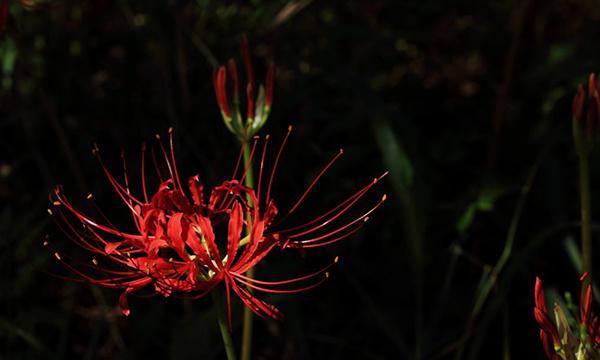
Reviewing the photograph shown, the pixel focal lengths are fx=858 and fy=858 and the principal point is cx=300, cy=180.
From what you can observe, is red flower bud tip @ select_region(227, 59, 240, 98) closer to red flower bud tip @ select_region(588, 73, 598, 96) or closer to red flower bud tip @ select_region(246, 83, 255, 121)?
red flower bud tip @ select_region(246, 83, 255, 121)

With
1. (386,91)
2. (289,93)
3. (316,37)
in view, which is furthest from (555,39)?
(289,93)

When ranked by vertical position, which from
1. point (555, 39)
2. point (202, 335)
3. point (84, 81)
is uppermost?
point (84, 81)

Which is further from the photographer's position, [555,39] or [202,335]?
[555,39]

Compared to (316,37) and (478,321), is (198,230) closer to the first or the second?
(478,321)

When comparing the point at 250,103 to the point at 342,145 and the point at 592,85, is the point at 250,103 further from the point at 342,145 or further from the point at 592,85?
the point at 342,145

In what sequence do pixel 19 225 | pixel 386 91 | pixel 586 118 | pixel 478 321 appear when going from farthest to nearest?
pixel 386 91
pixel 19 225
pixel 478 321
pixel 586 118

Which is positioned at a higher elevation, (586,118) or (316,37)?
(316,37)

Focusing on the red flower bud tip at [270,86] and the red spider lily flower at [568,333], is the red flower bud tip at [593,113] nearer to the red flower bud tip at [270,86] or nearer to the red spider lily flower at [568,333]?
the red spider lily flower at [568,333]
